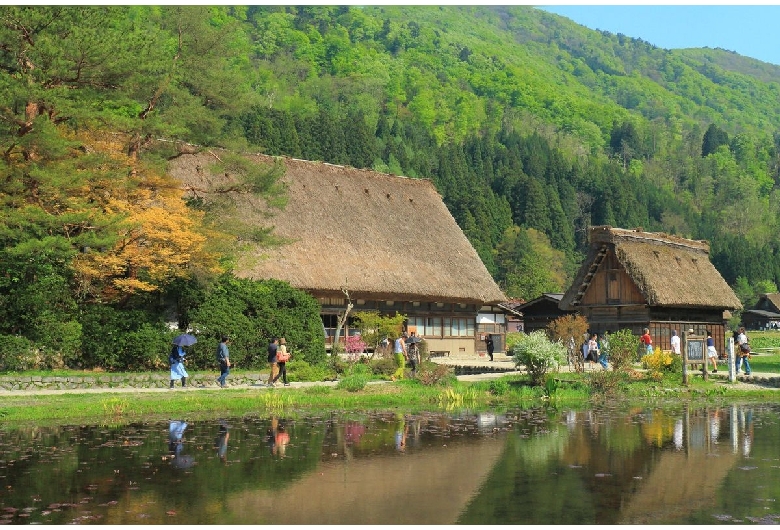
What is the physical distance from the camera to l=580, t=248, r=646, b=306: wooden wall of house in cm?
4469

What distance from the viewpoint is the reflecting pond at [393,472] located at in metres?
10.9

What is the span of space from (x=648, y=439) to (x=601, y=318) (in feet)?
98.4

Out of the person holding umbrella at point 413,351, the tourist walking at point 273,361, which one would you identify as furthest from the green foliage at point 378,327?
the tourist walking at point 273,361

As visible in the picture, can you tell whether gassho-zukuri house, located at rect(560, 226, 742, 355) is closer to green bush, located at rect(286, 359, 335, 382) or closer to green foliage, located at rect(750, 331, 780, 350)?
green foliage, located at rect(750, 331, 780, 350)

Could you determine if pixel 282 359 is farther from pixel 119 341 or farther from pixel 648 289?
pixel 648 289

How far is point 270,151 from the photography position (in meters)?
88.8

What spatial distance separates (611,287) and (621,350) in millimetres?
18092

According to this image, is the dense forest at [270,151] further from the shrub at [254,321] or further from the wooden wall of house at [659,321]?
the wooden wall of house at [659,321]

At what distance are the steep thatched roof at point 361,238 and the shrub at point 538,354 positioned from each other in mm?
13322

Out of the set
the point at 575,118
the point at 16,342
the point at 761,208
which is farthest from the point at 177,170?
the point at 575,118

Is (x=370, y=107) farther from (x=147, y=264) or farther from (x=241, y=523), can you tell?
(x=241, y=523)

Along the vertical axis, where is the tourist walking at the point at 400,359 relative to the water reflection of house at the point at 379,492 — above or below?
above

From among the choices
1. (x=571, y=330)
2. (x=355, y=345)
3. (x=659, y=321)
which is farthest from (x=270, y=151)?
(x=571, y=330)

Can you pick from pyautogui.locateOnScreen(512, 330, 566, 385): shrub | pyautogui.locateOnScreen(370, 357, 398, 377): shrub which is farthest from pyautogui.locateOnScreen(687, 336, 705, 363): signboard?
pyautogui.locateOnScreen(370, 357, 398, 377): shrub
